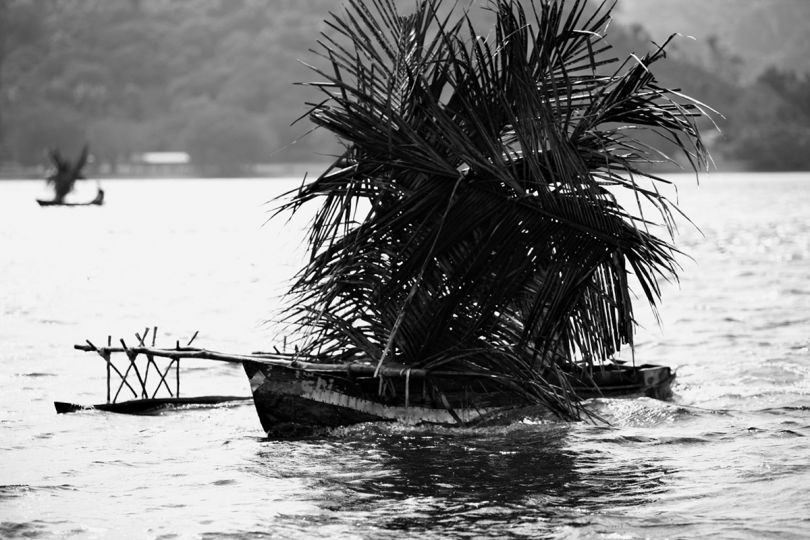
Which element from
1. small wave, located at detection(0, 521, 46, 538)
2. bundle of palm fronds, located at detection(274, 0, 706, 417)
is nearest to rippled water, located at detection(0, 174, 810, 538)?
small wave, located at detection(0, 521, 46, 538)

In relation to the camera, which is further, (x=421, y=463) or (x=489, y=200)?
(x=421, y=463)

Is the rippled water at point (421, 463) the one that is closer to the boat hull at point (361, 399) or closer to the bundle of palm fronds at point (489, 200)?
the boat hull at point (361, 399)

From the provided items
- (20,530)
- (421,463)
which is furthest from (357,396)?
(20,530)

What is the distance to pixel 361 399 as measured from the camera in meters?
15.7

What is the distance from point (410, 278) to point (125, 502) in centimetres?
435

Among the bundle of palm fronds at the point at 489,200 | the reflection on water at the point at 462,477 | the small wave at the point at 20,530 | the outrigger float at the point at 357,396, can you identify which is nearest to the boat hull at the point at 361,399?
the outrigger float at the point at 357,396

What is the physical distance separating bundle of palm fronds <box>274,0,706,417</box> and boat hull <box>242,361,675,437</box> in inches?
17.4

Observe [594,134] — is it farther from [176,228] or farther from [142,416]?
[176,228]

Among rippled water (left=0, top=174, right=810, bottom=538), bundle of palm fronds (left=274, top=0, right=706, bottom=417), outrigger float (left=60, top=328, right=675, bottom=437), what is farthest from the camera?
outrigger float (left=60, top=328, right=675, bottom=437)

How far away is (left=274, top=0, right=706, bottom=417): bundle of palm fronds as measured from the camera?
14.5 m

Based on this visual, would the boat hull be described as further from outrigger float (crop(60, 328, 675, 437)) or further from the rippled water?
the rippled water

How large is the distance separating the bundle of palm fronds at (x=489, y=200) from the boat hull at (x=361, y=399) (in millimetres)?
441

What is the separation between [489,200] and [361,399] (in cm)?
309

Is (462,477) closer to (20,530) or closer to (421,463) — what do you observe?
(421,463)
